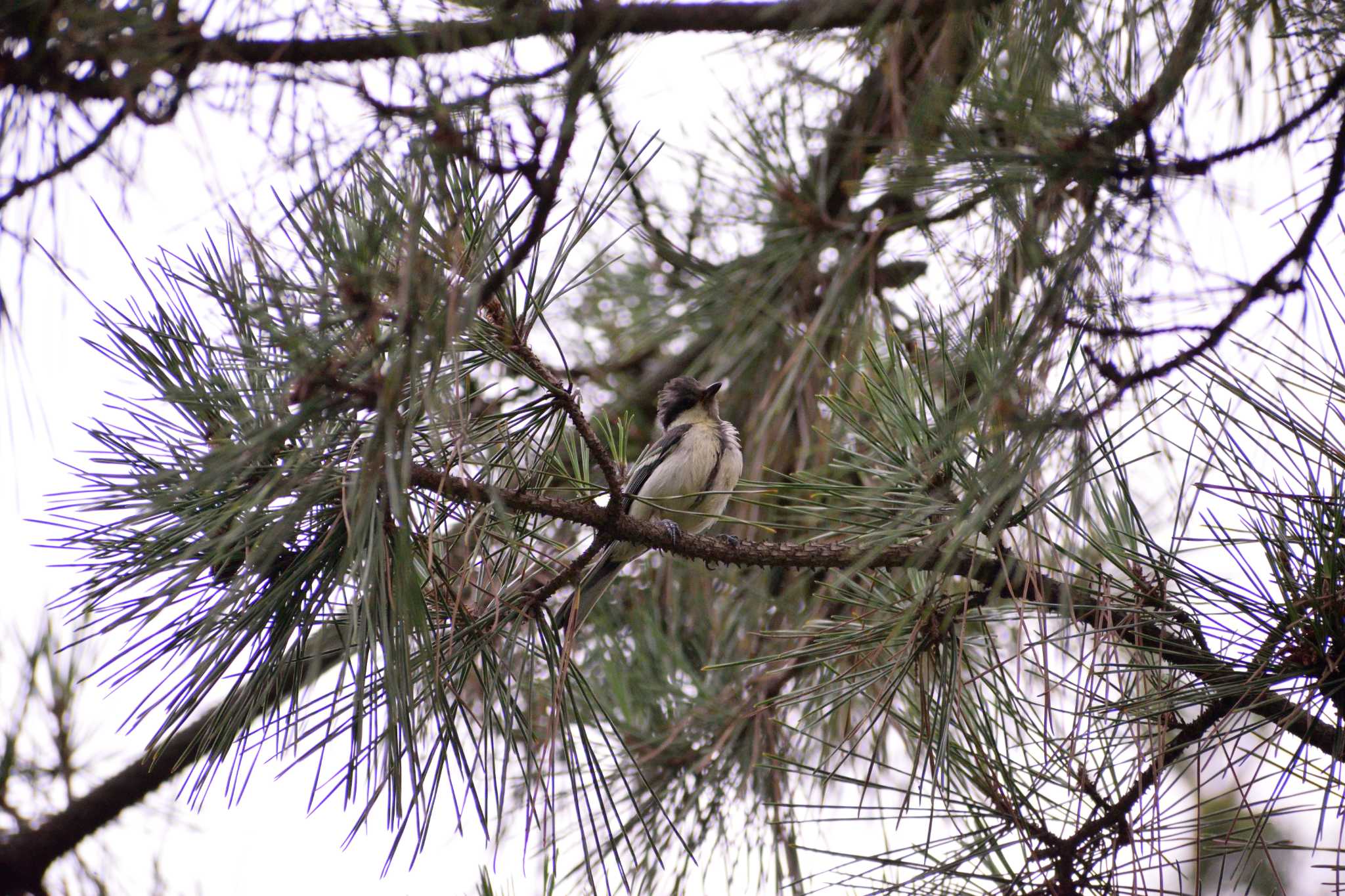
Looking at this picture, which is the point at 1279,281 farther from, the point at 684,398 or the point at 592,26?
the point at 684,398

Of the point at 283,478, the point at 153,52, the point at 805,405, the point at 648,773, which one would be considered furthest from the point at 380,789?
the point at 805,405

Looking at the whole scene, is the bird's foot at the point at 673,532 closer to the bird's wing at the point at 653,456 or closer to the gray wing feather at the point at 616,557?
the gray wing feather at the point at 616,557

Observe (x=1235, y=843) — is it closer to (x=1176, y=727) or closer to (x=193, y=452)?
(x=1176, y=727)

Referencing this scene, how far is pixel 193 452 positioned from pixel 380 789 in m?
0.63

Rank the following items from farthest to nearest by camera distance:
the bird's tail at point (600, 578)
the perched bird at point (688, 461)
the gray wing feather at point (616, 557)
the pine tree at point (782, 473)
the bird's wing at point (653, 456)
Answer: the bird's wing at point (653, 456) < the perched bird at point (688, 461) < the bird's tail at point (600, 578) < the gray wing feather at point (616, 557) < the pine tree at point (782, 473)

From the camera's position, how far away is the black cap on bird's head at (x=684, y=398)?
4.11 m

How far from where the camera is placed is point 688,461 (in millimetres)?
3924

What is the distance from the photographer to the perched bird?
154 inches

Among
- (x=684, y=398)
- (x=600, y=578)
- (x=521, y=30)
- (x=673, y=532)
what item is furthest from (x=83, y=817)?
(x=521, y=30)

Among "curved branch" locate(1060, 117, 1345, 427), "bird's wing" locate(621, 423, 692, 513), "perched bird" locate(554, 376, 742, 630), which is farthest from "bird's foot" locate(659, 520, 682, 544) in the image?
"bird's wing" locate(621, 423, 692, 513)

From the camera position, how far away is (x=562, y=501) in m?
1.98

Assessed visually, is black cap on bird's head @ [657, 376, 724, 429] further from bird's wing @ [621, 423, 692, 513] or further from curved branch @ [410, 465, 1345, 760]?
curved branch @ [410, 465, 1345, 760]

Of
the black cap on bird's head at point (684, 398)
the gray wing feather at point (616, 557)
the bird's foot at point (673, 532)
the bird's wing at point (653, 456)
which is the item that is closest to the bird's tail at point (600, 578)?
the gray wing feather at point (616, 557)

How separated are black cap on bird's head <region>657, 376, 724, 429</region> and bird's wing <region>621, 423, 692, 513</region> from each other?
0.12 metres
